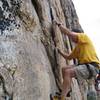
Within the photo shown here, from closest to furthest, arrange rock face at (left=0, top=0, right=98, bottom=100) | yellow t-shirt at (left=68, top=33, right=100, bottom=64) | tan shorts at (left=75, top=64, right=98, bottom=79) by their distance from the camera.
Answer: rock face at (left=0, top=0, right=98, bottom=100) → tan shorts at (left=75, top=64, right=98, bottom=79) → yellow t-shirt at (left=68, top=33, right=100, bottom=64)

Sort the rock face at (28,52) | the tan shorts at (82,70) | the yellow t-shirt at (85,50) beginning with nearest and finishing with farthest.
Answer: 1. the rock face at (28,52)
2. the tan shorts at (82,70)
3. the yellow t-shirt at (85,50)

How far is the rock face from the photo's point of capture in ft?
31.9

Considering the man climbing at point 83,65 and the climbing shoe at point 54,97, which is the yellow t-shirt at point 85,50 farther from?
the climbing shoe at point 54,97

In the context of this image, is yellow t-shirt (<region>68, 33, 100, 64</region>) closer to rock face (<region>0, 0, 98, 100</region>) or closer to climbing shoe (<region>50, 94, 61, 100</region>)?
rock face (<region>0, 0, 98, 100</region>)

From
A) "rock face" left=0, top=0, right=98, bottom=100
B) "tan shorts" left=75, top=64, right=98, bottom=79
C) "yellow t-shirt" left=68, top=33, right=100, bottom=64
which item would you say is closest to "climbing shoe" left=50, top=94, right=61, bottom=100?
"rock face" left=0, top=0, right=98, bottom=100

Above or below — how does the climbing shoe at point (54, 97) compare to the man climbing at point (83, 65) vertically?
below

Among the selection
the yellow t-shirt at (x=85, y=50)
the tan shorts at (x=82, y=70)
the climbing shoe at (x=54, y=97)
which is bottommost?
the climbing shoe at (x=54, y=97)

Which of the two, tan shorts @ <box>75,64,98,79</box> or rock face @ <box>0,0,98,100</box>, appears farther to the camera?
tan shorts @ <box>75,64,98,79</box>

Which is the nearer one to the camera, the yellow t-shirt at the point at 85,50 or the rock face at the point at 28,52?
the rock face at the point at 28,52

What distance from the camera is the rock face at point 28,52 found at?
9711 mm

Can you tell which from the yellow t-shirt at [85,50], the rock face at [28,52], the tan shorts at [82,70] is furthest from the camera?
the yellow t-shirt at [85,50]

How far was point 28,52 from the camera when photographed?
10484 millimetres

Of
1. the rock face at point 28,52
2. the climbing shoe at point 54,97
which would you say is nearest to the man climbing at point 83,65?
the climbing shoe at point 54,97

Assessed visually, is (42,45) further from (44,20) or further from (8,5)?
(8,5)
